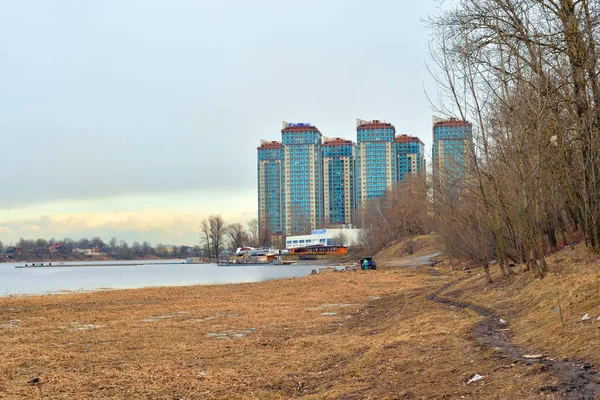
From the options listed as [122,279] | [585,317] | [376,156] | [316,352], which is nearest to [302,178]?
[376,156]

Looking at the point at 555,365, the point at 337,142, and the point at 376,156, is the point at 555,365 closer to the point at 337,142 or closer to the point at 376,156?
the point at 376,156

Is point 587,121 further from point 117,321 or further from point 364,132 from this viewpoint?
point 364,132

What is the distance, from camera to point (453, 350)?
8.21m

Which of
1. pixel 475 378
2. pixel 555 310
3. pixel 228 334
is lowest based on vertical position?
pixel 228 334

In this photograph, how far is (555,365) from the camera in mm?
6293

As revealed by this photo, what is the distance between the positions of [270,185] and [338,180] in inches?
840

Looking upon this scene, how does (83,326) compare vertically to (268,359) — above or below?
below

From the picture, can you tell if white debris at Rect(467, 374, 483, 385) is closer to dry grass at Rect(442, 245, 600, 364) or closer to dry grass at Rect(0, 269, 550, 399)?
dry grass at Rect(0, 269, 550, 399)

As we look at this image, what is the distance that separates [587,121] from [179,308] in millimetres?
15738

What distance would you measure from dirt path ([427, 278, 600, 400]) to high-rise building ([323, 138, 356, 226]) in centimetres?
16022

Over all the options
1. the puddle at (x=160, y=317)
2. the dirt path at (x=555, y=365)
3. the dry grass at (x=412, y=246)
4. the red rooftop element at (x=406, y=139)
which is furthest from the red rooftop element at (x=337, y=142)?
the dirt path at (x=555, y=365)

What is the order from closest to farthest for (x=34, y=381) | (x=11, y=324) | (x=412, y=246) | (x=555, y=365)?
(x=555, y=365) → (x=34, y=381) → (x=11, y=324) → (x=412, y=246)

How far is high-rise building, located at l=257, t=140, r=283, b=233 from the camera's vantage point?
175000mm

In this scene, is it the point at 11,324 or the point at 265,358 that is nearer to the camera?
the point at 265,358
